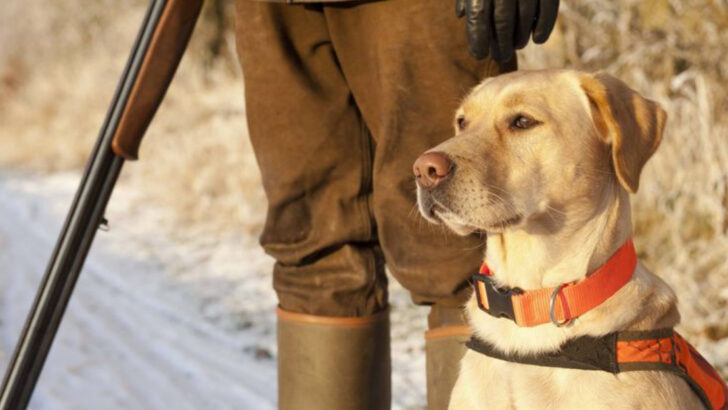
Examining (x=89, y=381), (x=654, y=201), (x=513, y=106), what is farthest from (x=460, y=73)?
(x=654, y=201)

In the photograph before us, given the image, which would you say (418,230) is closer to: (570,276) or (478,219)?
(478,219)

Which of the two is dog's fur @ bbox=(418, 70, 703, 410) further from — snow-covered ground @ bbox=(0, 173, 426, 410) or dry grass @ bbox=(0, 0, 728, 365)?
dry grass @ bbox=(0, 0, 728, 365)

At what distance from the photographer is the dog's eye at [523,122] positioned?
227 cm

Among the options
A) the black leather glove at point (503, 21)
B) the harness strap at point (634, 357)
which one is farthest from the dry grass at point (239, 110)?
the black leather glove at point (503, 21)

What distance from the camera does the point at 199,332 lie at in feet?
15.0

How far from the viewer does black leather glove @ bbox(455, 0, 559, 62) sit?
2.10 metres

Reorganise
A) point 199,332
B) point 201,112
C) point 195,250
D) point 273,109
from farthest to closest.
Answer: point 201,112 → point 195,250 → point 199,332 → point 273,109

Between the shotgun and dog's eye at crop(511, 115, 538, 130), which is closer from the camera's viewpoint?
dog's eye at crop(511, 115, 538, 130)

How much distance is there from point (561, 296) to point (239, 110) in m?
6.26

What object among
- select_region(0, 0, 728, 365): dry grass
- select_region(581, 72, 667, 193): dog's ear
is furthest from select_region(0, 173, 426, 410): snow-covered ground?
select_region(581, 72, 667, 193): dog's ear

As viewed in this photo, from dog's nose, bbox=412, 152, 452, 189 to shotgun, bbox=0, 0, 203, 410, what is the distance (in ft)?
2.96

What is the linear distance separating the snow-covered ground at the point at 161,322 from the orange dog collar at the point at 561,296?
4.49 ft

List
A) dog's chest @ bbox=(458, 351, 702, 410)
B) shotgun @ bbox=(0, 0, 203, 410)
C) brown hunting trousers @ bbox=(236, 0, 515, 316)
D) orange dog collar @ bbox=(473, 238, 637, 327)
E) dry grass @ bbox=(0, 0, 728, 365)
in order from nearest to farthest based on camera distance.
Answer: dog's chest @ bbox=(458, 351, 702, 410) < orange dog collar @ bbox=(473, 238, 637, 327) < brown hunting trousers @ bbox=(236, 0, 515, 316) < shotgun @ bbox=(0, 0, 203, 410) < dry grass @ bbox=(0, 0, 728, 365)

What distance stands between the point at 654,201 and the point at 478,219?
8.87 ft
